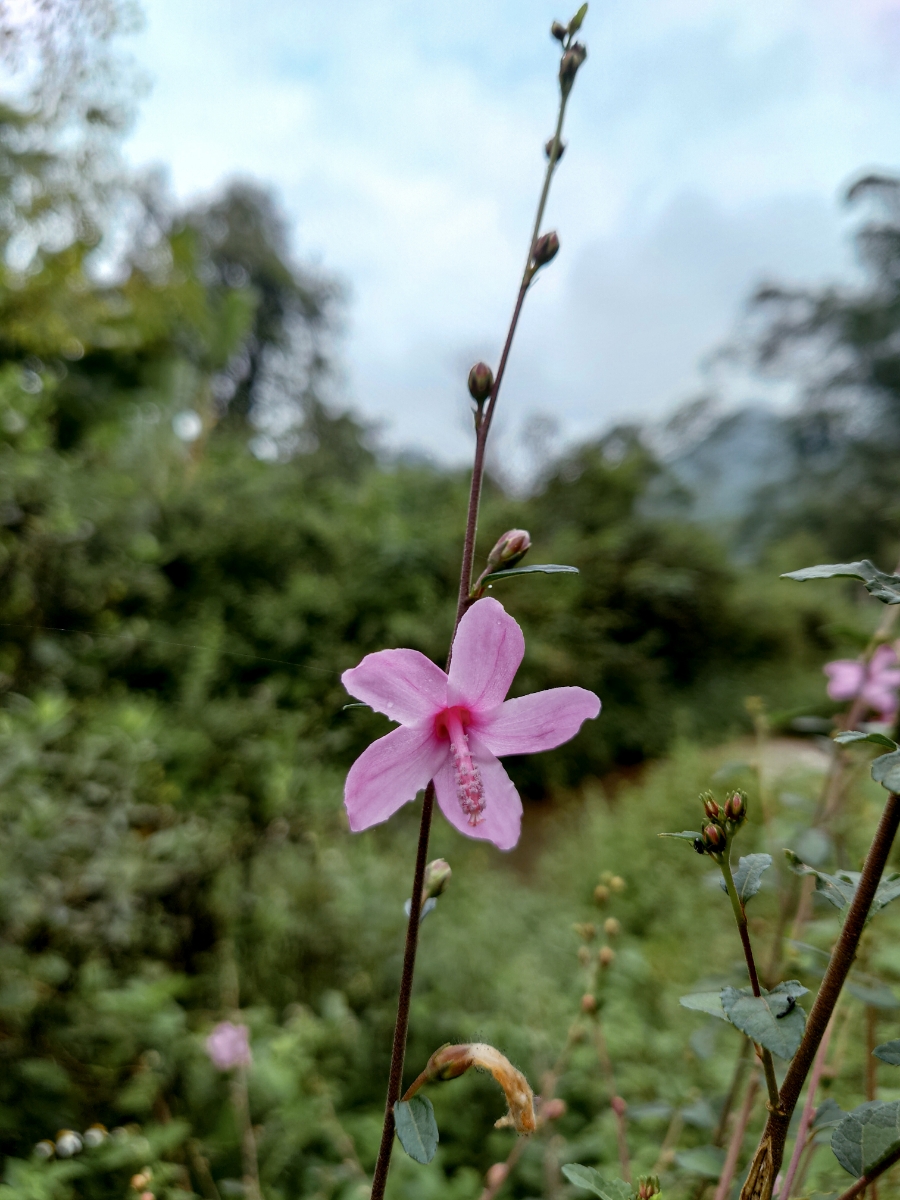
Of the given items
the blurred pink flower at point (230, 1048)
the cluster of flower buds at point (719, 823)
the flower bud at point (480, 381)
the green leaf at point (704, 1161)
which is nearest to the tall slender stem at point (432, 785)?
the flower bud at point (480, 381)

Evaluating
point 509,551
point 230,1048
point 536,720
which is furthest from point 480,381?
point 230,1048

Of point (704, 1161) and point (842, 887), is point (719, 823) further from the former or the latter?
point (704, 1161)

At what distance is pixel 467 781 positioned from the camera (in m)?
0.38

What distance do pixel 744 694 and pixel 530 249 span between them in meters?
5.73

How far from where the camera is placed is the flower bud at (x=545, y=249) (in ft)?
1.44

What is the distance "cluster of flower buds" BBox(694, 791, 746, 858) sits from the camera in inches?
13.5

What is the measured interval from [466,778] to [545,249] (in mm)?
333

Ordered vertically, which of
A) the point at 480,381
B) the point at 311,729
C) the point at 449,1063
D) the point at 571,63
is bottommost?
the point at 449,1063

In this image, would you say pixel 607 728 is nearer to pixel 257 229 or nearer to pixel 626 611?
pixel 626 611

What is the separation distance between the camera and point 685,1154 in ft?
1.99

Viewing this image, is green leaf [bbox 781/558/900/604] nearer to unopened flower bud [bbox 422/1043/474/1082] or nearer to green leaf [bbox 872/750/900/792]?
green leaf [bbox 872/750/900/792]

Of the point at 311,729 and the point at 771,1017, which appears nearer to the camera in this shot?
the point at 771,1017

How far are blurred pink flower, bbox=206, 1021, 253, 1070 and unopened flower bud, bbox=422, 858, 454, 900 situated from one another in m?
0.94

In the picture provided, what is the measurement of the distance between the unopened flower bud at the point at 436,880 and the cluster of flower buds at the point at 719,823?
0.15m
